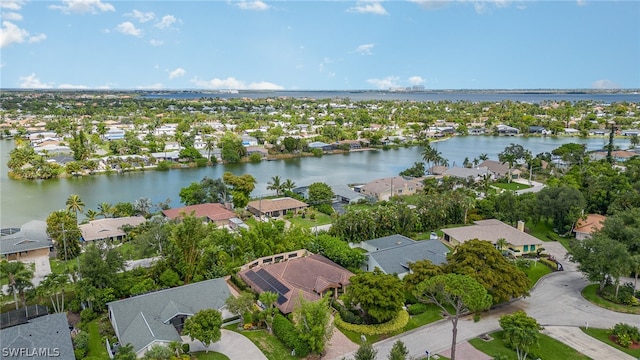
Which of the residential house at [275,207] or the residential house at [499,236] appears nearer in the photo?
the residential house at [499,236]

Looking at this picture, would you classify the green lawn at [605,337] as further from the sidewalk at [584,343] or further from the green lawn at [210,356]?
the green lawn at [210,356]

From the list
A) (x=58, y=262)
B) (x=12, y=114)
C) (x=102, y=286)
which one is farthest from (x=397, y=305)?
(x=12, y=114)

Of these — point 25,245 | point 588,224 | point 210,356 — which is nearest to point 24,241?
point 25,245

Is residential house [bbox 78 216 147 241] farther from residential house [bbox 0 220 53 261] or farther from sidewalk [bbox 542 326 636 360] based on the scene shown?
sidewalk [bbox 542 326 636 360]

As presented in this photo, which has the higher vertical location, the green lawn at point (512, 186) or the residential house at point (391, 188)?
the residential house at point (391, 188)

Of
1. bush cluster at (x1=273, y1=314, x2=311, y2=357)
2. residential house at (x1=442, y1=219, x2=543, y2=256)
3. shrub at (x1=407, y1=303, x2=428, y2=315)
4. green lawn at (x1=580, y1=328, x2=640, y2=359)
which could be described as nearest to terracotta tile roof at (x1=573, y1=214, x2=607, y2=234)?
residential house at (x1=442, y1=219, x2=543, y2=256)

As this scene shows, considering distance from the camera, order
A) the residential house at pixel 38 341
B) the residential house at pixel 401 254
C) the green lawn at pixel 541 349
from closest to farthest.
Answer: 1. the residential house at pixel 38 341
2. the green lawn at pixel 541 349
3. the residential house at pixel 401 254

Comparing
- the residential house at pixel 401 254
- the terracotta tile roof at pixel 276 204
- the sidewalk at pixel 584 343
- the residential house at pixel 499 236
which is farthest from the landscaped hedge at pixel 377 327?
the terracotta tile roof at pixel 276 204
